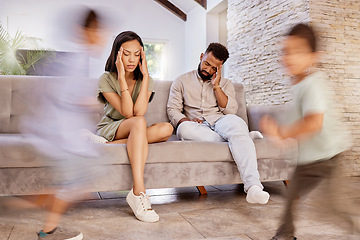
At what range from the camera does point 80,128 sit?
115 centimetres

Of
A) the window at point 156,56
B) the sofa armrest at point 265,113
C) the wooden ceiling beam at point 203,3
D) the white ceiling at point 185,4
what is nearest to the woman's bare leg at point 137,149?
the sofa armrest at point 265,113

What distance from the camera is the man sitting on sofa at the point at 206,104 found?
2137 millimetres

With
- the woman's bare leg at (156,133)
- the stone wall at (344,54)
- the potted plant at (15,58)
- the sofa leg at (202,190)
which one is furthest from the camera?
the potted plant at (15,58)

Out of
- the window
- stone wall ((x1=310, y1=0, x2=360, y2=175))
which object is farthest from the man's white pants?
the window

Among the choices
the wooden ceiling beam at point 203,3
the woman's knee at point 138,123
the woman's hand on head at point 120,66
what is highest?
the wooden ceiling beam at point 203,3

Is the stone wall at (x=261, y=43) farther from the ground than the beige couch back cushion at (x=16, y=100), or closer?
farther from the ground

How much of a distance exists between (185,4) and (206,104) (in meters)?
5.20

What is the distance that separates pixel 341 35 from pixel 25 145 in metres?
2.86

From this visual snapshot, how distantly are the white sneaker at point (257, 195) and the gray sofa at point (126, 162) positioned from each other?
1.01 feet

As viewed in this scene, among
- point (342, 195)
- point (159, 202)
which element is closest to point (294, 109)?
point (342, 195)

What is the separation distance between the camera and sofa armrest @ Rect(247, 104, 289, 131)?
244 centimetres

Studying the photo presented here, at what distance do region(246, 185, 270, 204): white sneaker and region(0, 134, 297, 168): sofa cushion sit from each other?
0.32 meters

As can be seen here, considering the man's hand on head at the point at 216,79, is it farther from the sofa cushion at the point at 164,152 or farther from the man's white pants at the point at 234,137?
the sofa cushion at the point at 164,152

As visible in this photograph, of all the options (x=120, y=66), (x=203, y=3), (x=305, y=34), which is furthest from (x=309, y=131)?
(x=203, y=3)
